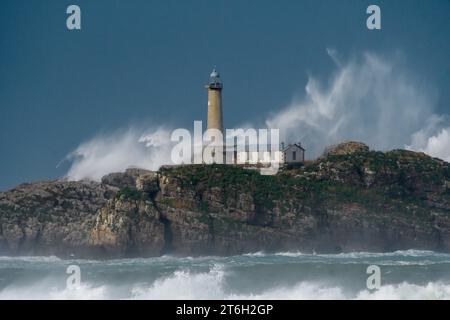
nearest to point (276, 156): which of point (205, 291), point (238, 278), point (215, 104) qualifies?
point (215, 104)

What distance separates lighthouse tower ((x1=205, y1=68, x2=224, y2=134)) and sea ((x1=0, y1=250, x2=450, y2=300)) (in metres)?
16.3

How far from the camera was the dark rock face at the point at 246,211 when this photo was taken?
75188mm

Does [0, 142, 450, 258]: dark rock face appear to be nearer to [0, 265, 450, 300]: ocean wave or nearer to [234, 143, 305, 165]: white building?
[234, 143, 305, 165]: white building

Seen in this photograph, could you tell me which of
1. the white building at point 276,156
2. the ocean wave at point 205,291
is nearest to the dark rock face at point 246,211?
the white building at point 276,156

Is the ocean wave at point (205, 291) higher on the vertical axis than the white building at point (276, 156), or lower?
lower

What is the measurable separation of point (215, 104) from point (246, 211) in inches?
515

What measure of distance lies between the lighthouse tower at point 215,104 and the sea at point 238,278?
1635 cm

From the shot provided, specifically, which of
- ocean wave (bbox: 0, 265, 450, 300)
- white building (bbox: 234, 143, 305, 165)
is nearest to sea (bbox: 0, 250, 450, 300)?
ocean wave (bbox: 0, 265, 450, 300)

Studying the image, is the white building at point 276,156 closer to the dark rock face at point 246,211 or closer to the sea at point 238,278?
the dark rock face at point 246,211

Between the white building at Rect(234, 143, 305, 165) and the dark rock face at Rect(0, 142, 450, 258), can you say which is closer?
the dark rock face at Rect(0, 142, 450, 258)

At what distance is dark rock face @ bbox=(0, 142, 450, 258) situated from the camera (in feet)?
247

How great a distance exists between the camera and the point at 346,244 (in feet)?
252
